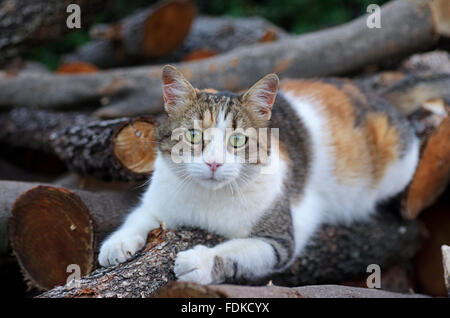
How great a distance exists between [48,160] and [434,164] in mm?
3475

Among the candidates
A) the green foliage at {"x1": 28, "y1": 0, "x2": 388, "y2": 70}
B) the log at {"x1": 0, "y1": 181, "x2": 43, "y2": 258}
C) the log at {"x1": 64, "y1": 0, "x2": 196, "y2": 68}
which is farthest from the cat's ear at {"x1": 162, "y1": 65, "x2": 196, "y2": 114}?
the green foliage at {"x1": 28, "y1": 0, "x2": 388, "y2": 70}

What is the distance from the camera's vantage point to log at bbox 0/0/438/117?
4180 millimetres

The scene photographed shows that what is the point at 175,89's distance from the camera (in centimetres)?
235

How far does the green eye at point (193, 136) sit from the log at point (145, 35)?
3324 mm

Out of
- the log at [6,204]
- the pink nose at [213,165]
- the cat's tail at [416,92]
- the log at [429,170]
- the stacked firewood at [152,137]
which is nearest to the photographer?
the pink nose at [213,165]

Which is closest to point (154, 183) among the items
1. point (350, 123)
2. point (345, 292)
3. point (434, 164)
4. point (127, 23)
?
point (345, 292)

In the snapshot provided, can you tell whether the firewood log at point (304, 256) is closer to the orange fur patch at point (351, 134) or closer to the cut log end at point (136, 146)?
the cut log end at point (136, 146)

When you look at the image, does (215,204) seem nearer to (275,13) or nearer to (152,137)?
(152,137)

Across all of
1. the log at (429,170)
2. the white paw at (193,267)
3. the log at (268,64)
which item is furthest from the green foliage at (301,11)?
the white paw at (193,267)

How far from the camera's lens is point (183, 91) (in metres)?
2.34

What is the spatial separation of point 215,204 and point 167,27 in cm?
349

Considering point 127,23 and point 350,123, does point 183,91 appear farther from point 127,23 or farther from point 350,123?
point 127,23

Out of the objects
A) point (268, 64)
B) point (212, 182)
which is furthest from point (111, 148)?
point (268, 64)

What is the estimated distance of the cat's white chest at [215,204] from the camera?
2365 millimetres
